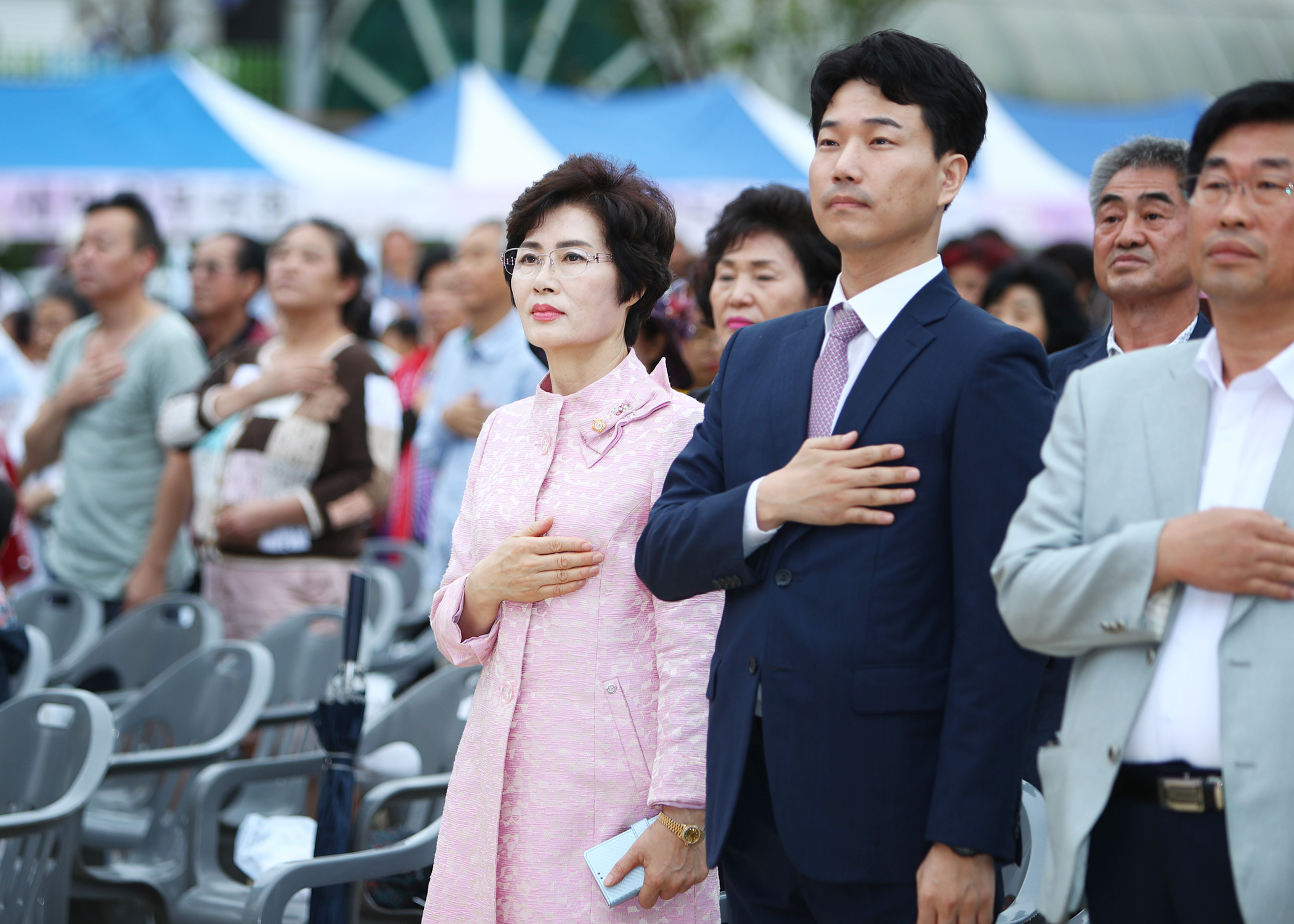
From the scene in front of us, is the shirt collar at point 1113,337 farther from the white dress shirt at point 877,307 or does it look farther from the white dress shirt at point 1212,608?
the white dress shirt at point 1212,608

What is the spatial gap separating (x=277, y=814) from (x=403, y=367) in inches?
170

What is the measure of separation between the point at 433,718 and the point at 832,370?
1877 mm

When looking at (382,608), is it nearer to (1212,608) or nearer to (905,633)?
(905,633)

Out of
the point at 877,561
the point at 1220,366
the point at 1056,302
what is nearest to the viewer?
the point at 1220,366

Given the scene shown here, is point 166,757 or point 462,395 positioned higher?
point 462,395

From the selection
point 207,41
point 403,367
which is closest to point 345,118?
point 207,41

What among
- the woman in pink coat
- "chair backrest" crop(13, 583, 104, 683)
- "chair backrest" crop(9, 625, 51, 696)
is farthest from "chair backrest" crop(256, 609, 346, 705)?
the woman in pink coat

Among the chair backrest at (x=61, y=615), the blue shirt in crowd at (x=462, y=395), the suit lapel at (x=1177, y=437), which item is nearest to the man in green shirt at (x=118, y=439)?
the chair backrest at (x=61, y=615)

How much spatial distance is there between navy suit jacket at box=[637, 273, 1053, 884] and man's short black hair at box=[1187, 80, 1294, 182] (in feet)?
1.07

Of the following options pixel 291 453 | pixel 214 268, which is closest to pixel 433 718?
pixel 291 453

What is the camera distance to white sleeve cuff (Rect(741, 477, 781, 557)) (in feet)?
6.06

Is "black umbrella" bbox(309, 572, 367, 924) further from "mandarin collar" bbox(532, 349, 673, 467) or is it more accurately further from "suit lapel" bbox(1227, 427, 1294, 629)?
"suit lapel" bbox(1227, 427, 1294, 629)

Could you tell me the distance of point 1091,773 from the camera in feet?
5.32

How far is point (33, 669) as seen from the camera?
376cm
